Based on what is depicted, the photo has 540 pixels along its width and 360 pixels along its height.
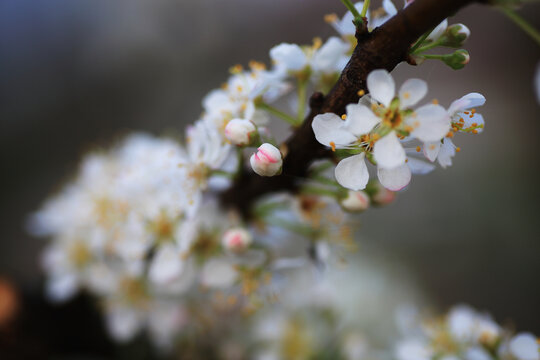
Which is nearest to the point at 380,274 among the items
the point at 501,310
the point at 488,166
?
the point at 501,310

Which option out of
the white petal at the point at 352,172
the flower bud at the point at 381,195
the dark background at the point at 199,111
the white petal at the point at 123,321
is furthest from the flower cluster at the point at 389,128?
the dark background at the point at 199,111

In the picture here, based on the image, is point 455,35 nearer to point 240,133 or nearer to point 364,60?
point 364,60

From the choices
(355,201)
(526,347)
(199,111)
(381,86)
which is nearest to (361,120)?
(381,86)

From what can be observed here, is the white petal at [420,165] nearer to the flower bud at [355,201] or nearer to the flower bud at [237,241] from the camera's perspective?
the flower bud at [355,201]

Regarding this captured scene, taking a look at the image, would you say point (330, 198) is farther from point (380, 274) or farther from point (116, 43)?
point (116, 43)

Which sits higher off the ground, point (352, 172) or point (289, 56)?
point (289, 56)

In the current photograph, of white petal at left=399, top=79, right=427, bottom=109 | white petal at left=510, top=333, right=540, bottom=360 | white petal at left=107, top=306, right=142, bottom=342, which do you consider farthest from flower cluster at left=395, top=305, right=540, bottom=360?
white petal at left=107, top=306, right=142, bottom=342
